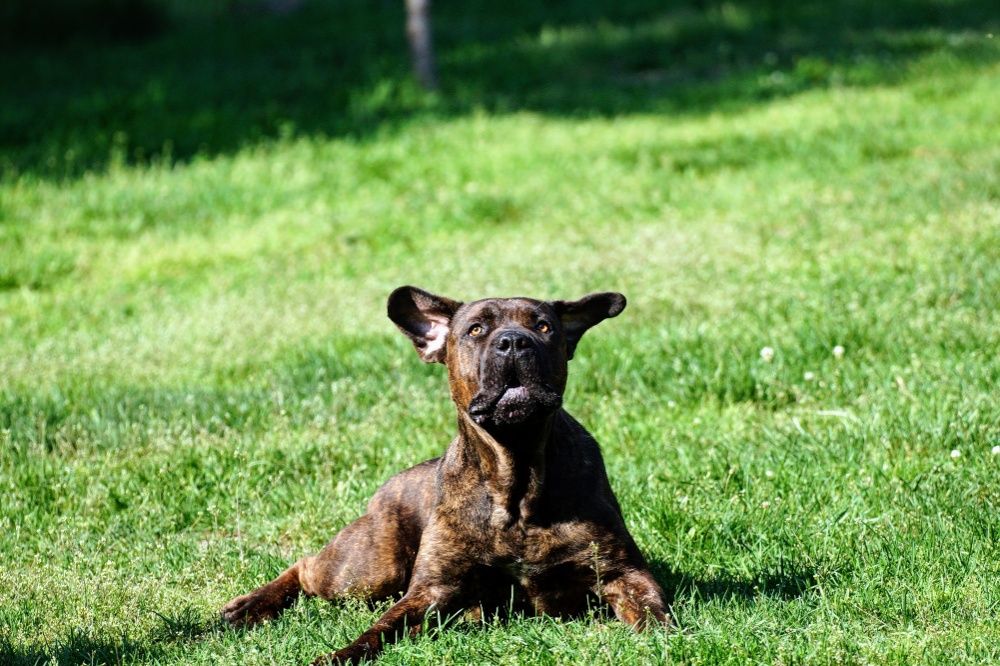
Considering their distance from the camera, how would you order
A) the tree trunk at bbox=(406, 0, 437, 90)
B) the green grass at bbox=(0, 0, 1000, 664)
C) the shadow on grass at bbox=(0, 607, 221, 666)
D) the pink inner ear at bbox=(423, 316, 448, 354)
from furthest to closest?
the tree trunk at bbox=(406, 0, 437, 90)
the pink inner ear at bbox=(423, 316, 448, 354)
the green grass at bbox=(0, 0, 1000, 664)
the shadow on grass at bbox=(0, 607, 221, 666)

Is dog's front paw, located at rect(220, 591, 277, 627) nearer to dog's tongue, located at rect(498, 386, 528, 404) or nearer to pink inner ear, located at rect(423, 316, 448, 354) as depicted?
pink inner ear, located at rect(423, 316, 448, 354)

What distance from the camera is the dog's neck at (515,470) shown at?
5.04 m

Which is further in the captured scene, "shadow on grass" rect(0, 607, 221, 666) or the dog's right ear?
the dog's right ear

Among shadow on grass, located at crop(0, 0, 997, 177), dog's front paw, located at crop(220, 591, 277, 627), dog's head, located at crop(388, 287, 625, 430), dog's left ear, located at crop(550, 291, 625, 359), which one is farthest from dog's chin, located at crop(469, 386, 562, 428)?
shadow on grass, located at crop(0, 0, 997, 177)

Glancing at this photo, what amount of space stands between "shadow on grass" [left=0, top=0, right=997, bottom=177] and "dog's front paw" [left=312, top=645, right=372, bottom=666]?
36.2ft

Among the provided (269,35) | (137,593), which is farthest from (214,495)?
(269,35)

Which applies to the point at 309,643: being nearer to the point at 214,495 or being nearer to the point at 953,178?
the point at 214,495

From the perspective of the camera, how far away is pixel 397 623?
4906 millimetres

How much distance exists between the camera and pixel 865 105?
15625 millimetres

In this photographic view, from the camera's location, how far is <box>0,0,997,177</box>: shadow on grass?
53.1 ft

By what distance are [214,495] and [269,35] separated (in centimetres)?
1730

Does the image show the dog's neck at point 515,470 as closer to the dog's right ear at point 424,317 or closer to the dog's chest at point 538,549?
the dog's chest at point 538,549

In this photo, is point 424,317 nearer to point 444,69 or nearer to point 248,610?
point 248,610

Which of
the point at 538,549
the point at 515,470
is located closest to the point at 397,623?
the point at 538,549
